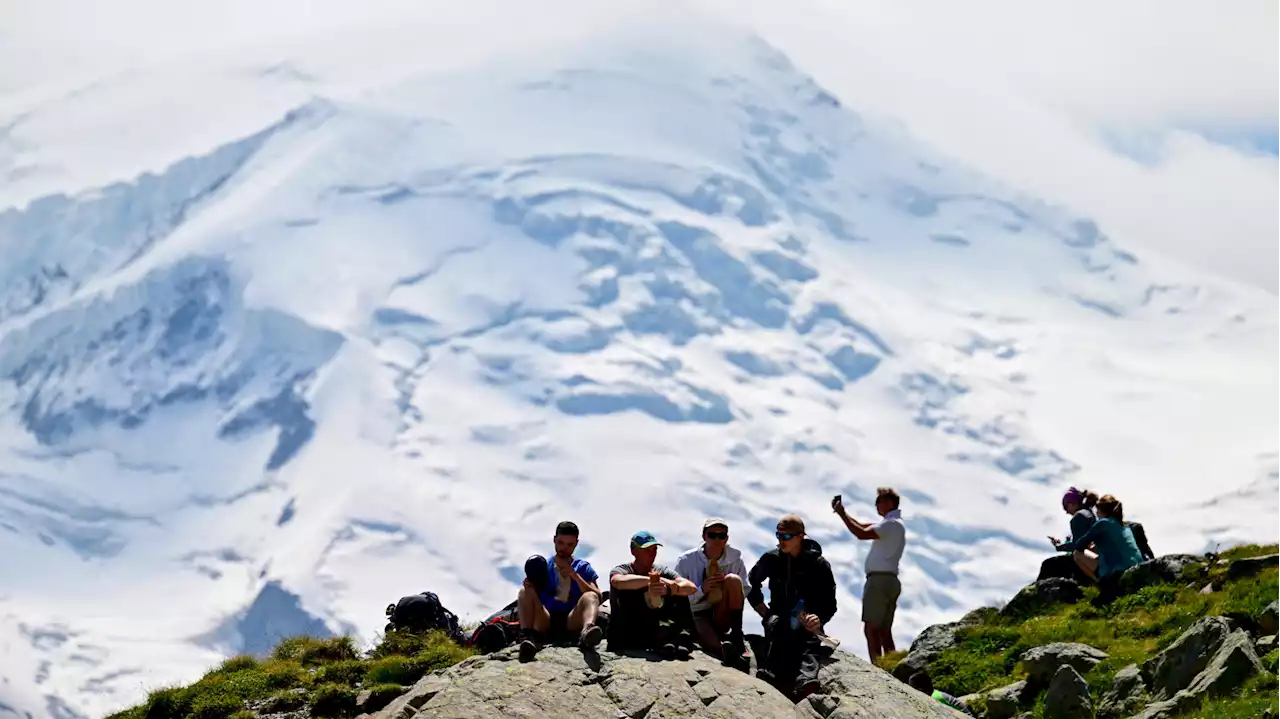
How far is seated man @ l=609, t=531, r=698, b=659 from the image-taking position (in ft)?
54.4

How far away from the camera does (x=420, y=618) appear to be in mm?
22750

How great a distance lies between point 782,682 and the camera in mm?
17078

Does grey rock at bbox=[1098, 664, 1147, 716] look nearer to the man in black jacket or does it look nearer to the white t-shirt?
the man in black jacket

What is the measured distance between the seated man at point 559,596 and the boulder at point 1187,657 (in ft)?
20.6

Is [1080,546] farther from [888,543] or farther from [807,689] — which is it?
[807,689]

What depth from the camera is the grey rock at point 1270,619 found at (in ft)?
A: 57.5

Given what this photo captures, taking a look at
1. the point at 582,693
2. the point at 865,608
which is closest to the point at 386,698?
the point at 582,693

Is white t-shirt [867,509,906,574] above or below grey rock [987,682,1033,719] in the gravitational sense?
above

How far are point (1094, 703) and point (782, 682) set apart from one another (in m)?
3.76

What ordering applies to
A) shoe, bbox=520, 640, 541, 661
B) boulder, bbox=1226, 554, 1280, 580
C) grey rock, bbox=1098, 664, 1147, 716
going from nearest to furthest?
shoe, bbox=520, 640, 541, 661
grey rock, bbox=1098, 664, 1147, 716
boulder, bbox=1226, 554, 1280, 580

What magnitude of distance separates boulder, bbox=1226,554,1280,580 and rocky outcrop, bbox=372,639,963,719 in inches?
258

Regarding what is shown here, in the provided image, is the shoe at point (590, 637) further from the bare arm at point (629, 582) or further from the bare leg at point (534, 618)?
the bare leg at point (534, 618)

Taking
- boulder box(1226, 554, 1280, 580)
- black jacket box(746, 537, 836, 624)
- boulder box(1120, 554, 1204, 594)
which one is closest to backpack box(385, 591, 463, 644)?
black jacket box(746, 537, 836, 624)

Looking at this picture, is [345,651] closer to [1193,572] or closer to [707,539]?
[707,539]
